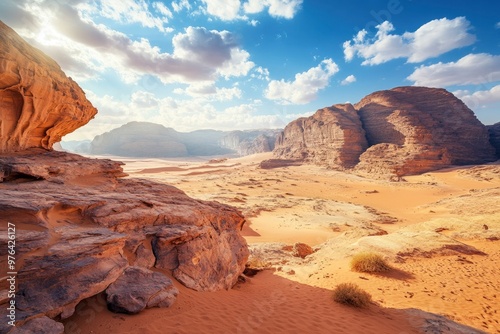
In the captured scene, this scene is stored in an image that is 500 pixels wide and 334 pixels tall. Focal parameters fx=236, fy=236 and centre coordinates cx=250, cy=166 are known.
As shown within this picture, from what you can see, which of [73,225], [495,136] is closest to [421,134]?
[495,136]

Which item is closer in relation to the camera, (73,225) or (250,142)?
(73,225)

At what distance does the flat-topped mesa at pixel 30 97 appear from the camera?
6.46 m

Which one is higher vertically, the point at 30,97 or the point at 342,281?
the point at 30,97

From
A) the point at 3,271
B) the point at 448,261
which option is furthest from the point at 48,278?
the point at 448,261

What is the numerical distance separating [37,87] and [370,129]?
64.3 m

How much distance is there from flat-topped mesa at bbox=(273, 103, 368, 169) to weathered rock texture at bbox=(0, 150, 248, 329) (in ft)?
168

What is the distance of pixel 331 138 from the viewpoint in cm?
6162

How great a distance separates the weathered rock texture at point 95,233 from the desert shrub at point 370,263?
4.68 meters

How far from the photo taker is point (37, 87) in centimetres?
716

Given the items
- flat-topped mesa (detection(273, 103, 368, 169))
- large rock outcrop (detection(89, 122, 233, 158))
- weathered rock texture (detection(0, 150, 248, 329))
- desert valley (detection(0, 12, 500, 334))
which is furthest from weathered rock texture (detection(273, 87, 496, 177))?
large rock outcrop (detection(89, 122, 233, 158))

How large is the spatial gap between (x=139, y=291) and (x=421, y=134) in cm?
5746

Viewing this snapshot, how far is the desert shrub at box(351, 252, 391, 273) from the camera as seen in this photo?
9477mm

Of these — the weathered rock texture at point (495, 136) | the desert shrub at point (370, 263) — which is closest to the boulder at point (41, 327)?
the desert shrub at point (370, 263)

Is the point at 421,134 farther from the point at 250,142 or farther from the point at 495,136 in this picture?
the point at 250,142
